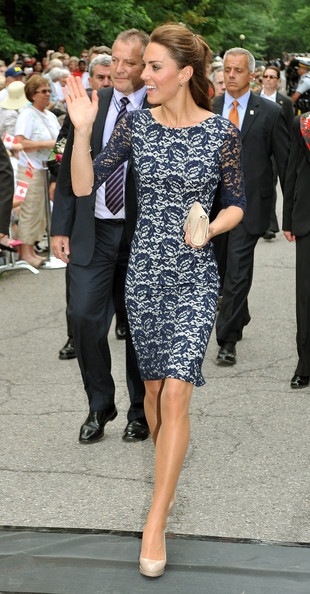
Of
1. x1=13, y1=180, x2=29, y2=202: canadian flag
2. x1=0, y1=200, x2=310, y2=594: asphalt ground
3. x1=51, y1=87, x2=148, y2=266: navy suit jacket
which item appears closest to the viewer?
x1=0, y1=200, x2=310, y2=594: asphalt ground

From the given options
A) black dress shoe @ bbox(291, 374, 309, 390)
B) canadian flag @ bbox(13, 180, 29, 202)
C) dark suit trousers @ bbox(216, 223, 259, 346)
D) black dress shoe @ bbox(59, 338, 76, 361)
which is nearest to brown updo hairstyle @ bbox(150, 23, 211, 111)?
black dress shoe @ bbox(291, 374, 309, 390)

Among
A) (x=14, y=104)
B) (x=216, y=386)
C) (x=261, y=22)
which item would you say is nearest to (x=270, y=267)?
(x=14, y=104)

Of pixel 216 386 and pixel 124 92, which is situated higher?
pixel 124 92

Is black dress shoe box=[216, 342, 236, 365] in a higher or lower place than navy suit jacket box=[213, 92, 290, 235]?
lower

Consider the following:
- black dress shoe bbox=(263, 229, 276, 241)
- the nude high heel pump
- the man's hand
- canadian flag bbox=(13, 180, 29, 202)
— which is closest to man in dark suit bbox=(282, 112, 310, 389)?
the man's hand

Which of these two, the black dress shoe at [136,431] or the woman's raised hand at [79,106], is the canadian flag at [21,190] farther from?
the woman's raised hand at [79,106]

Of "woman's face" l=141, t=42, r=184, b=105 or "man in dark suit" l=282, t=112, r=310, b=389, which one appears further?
"man in dark suit" l=282, t=112, r=310, b=389

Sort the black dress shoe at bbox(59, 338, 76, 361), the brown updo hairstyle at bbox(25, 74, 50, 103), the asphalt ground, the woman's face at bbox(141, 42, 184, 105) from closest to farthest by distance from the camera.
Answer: the woman's face at bbox(141, 42, 184, 105) → the asphalt ground → the black dress shoe at bbox(59, 338, 76, 361) → the brown updo hairstyle at bbox(25, 74, 50, 103)

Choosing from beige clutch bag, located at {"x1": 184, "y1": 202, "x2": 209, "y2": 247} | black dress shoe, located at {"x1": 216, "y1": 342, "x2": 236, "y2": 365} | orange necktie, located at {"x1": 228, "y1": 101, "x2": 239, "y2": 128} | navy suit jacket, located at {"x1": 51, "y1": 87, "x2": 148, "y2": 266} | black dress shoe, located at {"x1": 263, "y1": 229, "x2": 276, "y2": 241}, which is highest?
beige clutch bag, located at {"x1": 184, "y1": 202, "x2": 209, "y2": 247}

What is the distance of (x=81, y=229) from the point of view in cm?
570

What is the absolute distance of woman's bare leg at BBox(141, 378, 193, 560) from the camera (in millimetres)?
4207

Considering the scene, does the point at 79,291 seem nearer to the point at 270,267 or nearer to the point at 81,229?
the point at 81,229

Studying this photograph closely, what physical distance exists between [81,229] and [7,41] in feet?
85.8

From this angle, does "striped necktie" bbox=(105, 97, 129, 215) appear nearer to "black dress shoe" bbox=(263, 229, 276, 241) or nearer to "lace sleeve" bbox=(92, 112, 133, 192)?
"lace sleeve" bbox=(92, 112, 133, 192)
